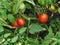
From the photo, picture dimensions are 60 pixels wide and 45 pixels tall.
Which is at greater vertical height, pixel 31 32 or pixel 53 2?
pixel 53 2

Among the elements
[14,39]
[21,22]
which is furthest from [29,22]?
[14,39]

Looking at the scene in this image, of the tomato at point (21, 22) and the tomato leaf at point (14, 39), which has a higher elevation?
the tomato at point (21, 22)

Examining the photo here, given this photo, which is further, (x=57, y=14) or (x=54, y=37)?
(x=57, y=14)

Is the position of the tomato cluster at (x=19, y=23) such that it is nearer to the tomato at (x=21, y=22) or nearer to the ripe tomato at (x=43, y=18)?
the tomato at (x=21, y=22)

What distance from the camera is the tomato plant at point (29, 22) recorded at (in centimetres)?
131

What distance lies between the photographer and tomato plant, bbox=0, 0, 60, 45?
4.31 feet

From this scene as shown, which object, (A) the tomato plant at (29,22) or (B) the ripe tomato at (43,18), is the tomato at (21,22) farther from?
(B) the ripe tomato at (43,18)

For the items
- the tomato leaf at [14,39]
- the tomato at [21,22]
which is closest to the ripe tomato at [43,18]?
the tomato at [21,22]

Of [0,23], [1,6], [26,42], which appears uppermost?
[1,6]

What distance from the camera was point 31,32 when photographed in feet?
4.44

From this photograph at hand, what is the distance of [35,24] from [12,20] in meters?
0.16

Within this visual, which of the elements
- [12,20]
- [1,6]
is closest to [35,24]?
[12,20]

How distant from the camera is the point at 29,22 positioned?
4.56 feet

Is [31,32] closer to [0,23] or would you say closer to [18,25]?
[18,25]
